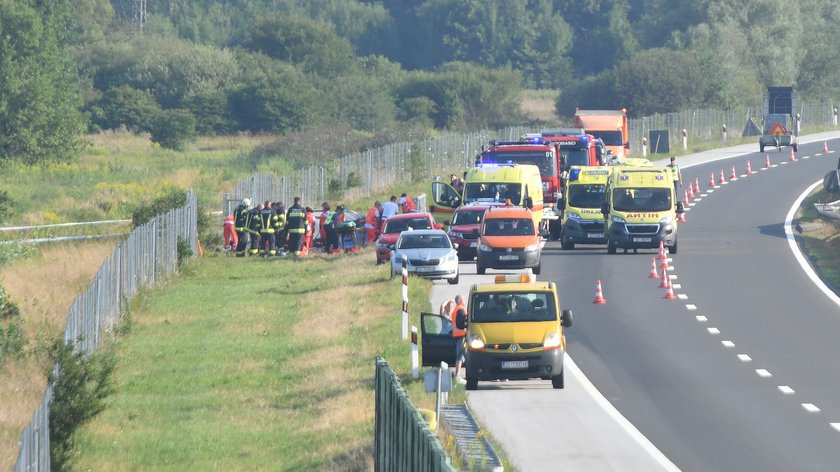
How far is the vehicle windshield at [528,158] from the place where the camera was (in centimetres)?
5084

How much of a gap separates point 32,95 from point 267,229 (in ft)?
128

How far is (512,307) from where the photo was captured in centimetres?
2545

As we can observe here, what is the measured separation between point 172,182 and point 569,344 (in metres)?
41.9

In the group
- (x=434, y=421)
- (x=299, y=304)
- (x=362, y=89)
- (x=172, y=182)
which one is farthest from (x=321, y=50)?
(x=434, y=421)

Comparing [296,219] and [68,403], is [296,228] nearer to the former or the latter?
[296,219]

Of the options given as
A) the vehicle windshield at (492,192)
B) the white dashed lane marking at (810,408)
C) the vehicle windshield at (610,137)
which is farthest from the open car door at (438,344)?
the vehicle windshield at (610,137)

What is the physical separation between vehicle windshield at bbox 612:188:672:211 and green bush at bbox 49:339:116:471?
24014 mm

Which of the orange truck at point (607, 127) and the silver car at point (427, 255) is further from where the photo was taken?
the orange truck at point (607, 127)

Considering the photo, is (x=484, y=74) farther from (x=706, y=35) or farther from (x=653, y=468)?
(x=653, y=468)

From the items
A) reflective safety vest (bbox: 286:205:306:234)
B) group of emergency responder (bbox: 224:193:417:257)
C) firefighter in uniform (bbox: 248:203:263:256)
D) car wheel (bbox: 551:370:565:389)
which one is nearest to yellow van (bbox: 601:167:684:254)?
group of emergency responder (bbox: 224:193:417:257)

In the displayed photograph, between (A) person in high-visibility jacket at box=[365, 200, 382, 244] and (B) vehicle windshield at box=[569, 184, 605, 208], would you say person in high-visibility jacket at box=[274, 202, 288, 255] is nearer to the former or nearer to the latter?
(A) person in high-visibility jacket at box=[365, 200, 382, 244]

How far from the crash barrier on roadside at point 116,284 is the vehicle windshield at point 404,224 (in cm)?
545

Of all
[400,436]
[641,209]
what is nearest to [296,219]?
[641,209]

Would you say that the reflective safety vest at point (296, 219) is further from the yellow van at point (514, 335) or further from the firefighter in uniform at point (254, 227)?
the yellow van at point (514, 335)
